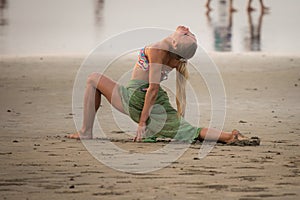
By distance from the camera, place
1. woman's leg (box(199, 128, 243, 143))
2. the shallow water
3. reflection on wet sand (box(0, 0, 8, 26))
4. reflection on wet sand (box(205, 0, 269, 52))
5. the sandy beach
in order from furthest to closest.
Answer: reflection on wet sand (box(0, 0, 8, 26))
the shallow water
reflection on wet sand (box(205, 0, 269, 52))
woman's leg (box(199, 128, 243, 143))
the sandy beach

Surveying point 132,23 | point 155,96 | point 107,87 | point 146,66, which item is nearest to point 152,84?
point 155,96

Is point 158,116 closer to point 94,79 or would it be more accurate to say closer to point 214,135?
point 214,135

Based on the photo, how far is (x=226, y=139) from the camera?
318 inches

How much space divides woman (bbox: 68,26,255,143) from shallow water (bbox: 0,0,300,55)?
8.93 meters

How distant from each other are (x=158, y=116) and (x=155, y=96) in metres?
0.20

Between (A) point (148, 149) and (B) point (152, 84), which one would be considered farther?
(B) point (152, 84)

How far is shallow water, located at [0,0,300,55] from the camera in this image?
18625 mm

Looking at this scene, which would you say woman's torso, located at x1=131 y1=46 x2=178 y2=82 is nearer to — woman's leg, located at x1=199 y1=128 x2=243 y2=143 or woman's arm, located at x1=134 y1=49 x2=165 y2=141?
woman's arm, located at x1=134 y1=49 x2=165 y2=141

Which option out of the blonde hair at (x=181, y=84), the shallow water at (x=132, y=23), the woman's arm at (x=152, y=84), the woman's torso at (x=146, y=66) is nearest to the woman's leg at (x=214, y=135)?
the blonde hair at (x=181, y=84)

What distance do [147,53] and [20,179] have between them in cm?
215

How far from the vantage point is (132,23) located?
76.4ft

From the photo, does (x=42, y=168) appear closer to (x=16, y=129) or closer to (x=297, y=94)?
(x=16, y=129)

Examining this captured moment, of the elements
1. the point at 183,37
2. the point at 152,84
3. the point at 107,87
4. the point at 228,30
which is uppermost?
the point at 183,37

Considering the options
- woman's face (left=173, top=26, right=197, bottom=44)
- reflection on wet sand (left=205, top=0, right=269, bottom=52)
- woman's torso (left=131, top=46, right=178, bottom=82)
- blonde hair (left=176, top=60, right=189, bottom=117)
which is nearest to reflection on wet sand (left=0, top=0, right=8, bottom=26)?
reflection on wet sand (left=205, top=0, right=269, bottom=52)
